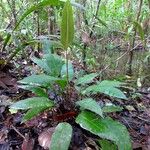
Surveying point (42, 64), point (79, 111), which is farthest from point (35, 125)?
point (42, 64)

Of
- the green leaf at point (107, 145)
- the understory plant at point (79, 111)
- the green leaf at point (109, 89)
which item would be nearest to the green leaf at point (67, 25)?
the understory plant at point (79, 111)

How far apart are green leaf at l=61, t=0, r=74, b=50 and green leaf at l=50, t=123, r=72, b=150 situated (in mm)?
401

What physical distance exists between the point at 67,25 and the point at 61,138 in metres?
0.53

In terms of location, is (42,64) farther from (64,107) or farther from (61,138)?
(61,138)

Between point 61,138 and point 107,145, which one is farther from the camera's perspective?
point 107,145

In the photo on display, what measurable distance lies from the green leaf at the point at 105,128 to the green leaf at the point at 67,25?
14.6 inches

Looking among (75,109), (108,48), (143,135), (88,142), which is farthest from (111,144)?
(108,48)

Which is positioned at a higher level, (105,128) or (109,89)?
(109,89)

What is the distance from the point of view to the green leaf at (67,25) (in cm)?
165

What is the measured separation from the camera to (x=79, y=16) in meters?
4.09

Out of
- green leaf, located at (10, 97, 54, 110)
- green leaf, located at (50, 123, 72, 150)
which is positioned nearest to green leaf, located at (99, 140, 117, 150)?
green leaf, located at (50, 123, 72, 150)

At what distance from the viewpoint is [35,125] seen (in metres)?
1.94

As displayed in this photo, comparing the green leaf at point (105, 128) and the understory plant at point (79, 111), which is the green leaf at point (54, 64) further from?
the green leaf at point (105, 128)

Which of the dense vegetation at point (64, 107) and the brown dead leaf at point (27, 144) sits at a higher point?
the dense vegetation at point (64, 107)
